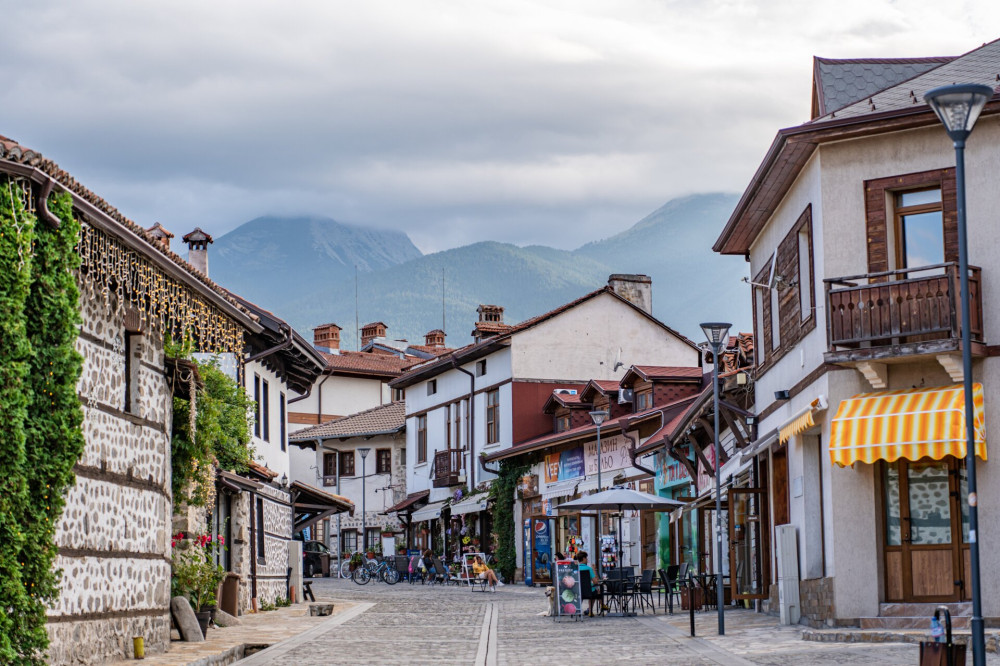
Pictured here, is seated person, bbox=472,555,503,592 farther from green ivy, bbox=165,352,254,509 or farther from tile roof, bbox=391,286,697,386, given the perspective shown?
green ivy, bbox=165,352,254,509

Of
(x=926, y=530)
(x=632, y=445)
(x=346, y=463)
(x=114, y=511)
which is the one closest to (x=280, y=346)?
(x=114, y=511)

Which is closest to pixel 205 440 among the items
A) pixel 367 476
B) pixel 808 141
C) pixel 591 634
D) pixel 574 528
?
pixel 591 634

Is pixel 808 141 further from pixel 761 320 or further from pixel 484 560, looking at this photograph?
pixel 484 560

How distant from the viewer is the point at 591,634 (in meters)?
20.1

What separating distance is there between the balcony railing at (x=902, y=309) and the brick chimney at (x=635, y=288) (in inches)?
1244

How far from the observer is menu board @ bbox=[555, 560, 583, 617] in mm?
23719

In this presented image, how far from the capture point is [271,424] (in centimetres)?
3045

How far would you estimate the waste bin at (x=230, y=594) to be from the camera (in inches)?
935

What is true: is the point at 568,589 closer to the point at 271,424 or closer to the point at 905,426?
the point at 905,426

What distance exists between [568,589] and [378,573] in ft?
73.9

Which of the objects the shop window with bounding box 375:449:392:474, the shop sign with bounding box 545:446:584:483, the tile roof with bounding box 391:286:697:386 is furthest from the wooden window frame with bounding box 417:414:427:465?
the shop sign with bounding box 545:446:584:483

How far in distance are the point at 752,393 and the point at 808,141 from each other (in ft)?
26.6

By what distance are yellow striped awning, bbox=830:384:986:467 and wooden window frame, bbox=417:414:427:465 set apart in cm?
3561

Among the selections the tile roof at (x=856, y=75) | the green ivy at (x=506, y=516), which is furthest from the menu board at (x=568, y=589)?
the green ivy at (x=506, y=516)
